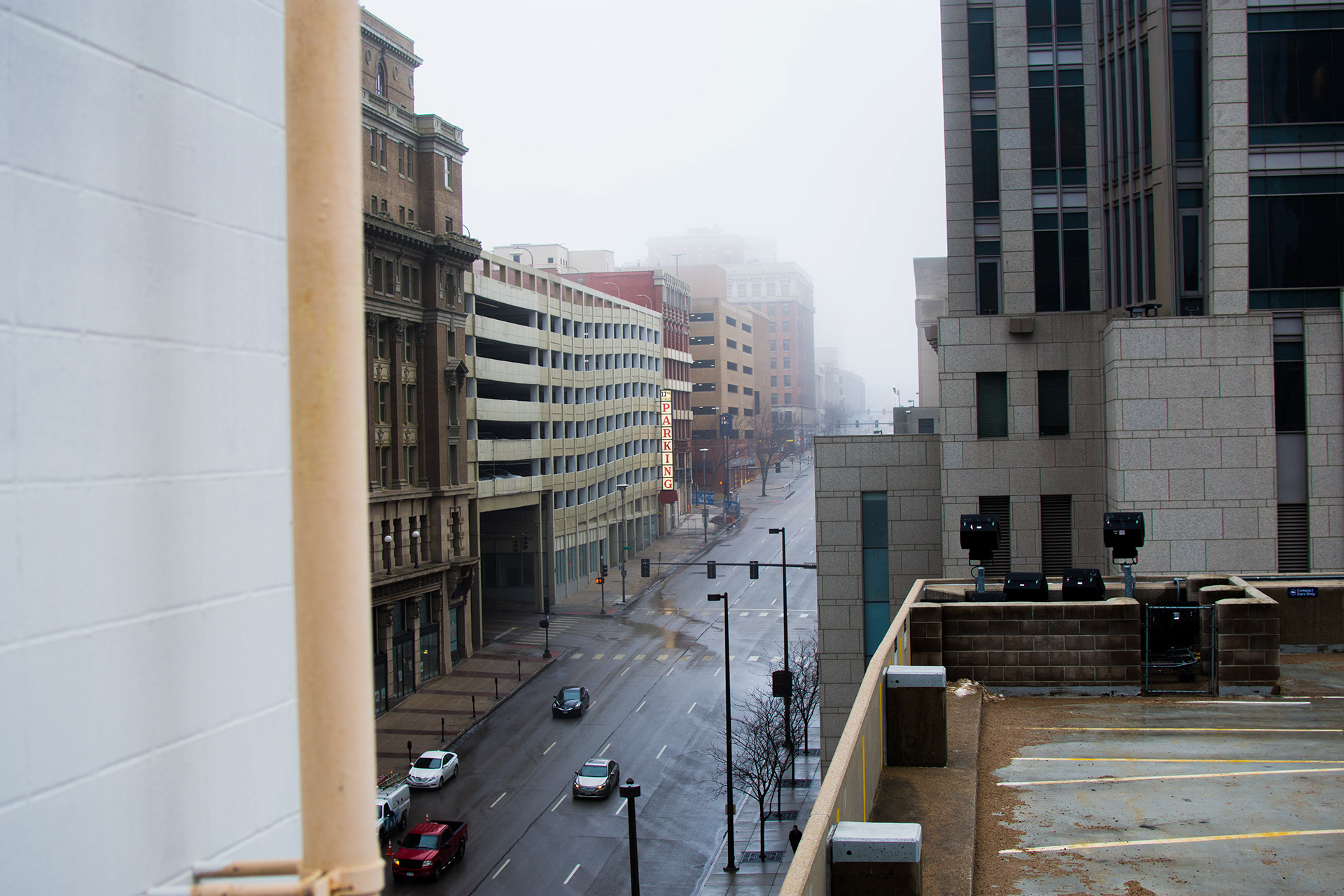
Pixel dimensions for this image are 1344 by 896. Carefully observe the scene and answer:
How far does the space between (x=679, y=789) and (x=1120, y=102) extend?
28365 millimetres

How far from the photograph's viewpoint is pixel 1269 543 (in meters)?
24.7

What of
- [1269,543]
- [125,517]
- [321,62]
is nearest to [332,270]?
[321,62]

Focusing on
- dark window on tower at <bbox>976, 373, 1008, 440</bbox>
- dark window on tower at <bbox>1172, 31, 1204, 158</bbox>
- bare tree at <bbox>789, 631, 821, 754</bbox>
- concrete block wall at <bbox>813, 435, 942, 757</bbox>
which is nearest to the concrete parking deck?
dark window on tower at <bbox>976, 373, 1008, 440</bbox>

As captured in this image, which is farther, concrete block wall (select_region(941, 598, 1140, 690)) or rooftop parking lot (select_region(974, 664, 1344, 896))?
concrete block wall (select_region(941, 598, 1140, 690))

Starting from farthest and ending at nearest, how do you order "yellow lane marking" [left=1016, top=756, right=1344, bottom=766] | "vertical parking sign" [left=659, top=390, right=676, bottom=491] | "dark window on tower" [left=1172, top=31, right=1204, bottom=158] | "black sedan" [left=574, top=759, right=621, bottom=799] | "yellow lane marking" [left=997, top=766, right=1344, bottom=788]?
"vertical parking sign" [left=659, top=390, right=676, bottom=491], "black sedan" [left=574, top=759, right=621, bottom=799], "dark window on tower" [left=1172, top=31, right=1204, bottom=158], "yellow lane marking" [left=1016, top=756, right=1344, bottom=766], "yellow lane marking" [left=997, top=766, right=1344, bottom=788]

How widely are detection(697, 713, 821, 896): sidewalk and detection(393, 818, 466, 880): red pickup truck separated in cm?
794

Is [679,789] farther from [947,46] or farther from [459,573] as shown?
[947,46]

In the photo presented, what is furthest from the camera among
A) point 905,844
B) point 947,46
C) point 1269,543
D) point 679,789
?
point 679,789

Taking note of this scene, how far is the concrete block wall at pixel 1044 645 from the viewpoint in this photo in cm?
1586

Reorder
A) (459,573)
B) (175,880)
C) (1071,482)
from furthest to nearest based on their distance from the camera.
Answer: (459,573), (1071,482), (175,880)

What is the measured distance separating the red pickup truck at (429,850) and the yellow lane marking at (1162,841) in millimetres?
24474

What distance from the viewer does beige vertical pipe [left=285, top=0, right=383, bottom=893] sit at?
3.67m

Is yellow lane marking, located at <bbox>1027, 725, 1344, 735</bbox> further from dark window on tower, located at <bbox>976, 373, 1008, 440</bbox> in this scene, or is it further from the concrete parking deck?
dark window on tower, located at <bbox>976, 373, 1008, 440</bbox>

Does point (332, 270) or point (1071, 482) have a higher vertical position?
point (332, 270)
